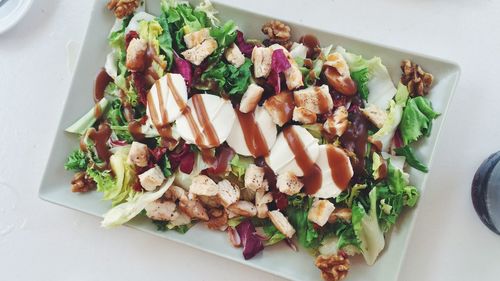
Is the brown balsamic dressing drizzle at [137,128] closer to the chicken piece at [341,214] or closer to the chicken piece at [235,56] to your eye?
the chicken piece at [235,56]

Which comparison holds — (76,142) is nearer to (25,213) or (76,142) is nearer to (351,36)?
(25,213)

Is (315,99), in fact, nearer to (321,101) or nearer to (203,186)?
(321,101)

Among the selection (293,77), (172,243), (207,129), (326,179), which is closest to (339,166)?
(326,179)

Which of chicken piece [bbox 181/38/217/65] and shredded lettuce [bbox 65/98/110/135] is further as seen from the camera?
shredded lettuce [bbox 65/98/110/135]

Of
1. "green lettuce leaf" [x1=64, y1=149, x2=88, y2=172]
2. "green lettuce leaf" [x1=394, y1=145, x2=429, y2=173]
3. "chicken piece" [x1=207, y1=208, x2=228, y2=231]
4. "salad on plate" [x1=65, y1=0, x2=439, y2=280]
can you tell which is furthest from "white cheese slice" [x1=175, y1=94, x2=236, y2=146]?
"green lettuce leaf" [x1=394, y1=145, x2=429, y2=173]

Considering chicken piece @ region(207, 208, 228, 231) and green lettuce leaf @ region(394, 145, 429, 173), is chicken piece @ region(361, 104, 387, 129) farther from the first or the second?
chicken piece @ region(207, 208, 228, 231)

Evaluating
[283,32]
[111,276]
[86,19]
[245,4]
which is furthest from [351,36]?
[111,276]

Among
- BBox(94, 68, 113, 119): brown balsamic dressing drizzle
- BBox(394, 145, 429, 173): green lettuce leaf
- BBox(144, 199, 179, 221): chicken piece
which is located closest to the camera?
BBox(394, 145, 429, 173): green lettuce leaf
